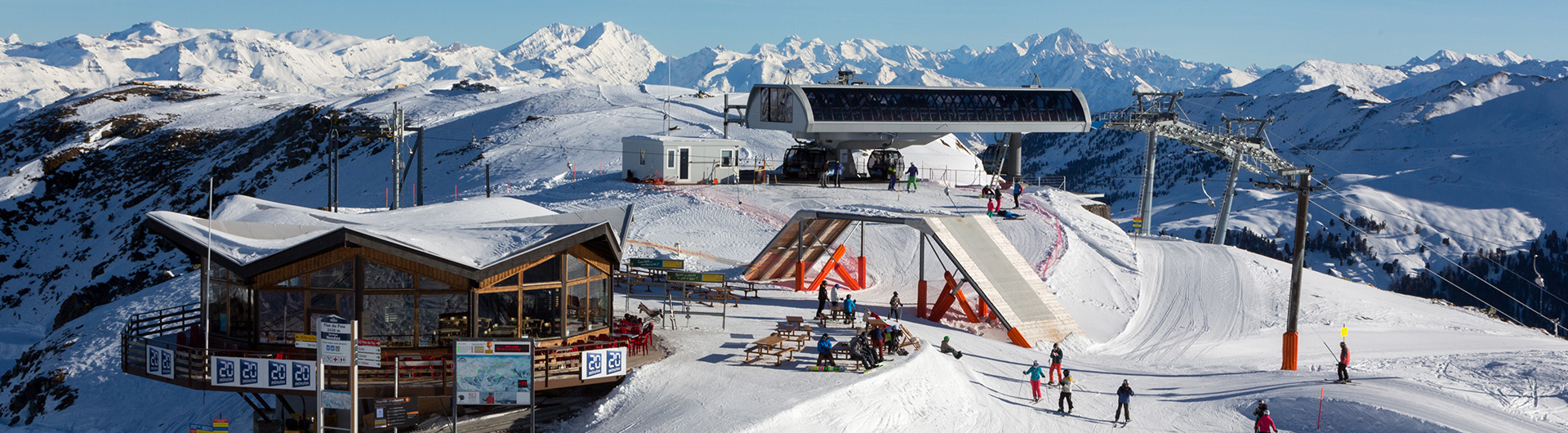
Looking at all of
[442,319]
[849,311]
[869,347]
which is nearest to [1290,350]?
[849,311]

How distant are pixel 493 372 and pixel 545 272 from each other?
3861 mm

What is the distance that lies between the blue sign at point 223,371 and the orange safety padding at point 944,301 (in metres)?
20.2

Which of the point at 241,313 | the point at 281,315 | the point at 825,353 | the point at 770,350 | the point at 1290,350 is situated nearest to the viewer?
the point at 281,315

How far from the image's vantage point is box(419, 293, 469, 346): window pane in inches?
829

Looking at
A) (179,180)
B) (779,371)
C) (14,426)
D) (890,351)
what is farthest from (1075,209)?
(179,180)

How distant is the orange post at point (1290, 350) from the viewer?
98.4 feet

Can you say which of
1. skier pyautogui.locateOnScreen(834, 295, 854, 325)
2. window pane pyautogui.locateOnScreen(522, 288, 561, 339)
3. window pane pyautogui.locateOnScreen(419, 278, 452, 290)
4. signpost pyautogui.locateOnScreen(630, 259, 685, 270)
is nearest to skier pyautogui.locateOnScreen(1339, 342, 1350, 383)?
skier pyautogui.locateOnScreen(834, 295, 854, 325)

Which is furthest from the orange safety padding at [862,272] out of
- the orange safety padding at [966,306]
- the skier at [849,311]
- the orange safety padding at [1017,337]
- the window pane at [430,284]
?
the window pane at [430,284]

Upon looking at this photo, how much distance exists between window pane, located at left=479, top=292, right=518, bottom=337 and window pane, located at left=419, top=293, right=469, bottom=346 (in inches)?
13.0

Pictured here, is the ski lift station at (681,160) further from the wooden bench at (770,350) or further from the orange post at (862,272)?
the wooden bench at (770,350)

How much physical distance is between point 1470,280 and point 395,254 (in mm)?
197626

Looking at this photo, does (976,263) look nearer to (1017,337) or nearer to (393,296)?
(1017,337)

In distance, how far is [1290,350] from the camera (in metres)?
30.1

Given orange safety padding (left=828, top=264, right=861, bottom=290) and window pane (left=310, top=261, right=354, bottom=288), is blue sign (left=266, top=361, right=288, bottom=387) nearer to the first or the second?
window pane (left=310, top=261, right=354, bottom=288)
